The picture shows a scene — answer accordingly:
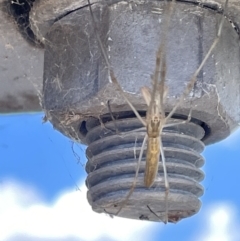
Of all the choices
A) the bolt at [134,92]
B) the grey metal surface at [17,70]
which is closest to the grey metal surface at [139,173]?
the bolt at [134,92]

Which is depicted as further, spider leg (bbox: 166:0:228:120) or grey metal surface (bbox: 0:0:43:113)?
grey metal surface (bbox: 0:0:43:113)

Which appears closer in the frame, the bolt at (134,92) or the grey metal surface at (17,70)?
the bolt at (134,92)

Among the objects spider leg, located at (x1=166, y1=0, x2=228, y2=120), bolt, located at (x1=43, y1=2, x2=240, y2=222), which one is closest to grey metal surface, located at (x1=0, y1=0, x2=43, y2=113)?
bolt, located at (x1=43, y1=2, x2=240, y2=222)

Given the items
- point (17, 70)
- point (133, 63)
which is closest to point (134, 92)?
point (133, 63)

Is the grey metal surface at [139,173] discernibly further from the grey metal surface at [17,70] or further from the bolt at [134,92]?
the grey metal surface at [17,70]

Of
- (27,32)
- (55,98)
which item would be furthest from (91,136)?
(27,32)

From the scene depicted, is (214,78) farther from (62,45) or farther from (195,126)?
(62,45)

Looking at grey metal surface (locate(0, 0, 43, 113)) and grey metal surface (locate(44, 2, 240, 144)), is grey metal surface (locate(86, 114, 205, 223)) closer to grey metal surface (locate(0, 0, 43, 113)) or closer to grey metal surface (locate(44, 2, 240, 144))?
grey metal surface (locate(44, 2, 240, 144))

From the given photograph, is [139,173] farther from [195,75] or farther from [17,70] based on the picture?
[17,70]
